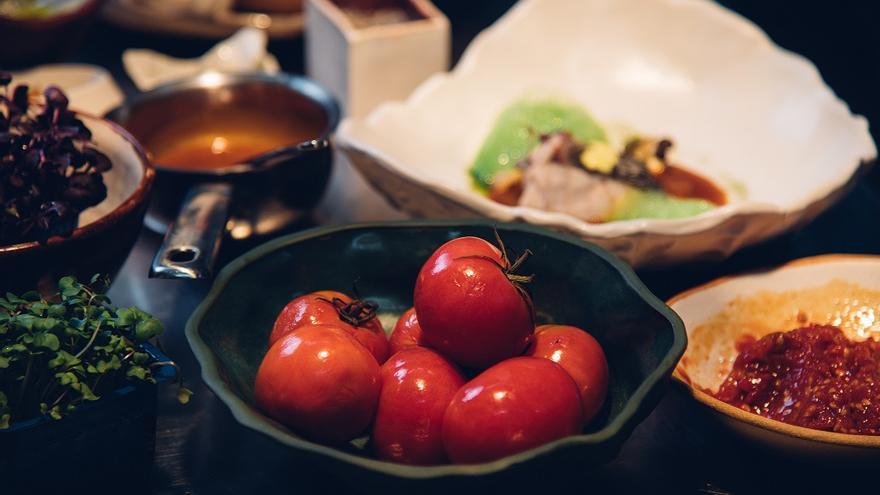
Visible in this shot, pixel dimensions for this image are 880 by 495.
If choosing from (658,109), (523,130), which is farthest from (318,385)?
(658,109)

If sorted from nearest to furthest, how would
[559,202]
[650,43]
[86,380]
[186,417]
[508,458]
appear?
[508,458]
[86,380]
[186,417]
[559,202]
[650,43]

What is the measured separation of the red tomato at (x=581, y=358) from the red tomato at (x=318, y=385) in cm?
19

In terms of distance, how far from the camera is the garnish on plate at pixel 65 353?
2.74 ft

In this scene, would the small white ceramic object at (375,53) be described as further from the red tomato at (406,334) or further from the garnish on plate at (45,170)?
the red tomato at (406,334)

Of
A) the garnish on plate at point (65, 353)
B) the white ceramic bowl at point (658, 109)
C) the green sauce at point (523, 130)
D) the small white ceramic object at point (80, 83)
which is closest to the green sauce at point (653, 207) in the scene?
the white ceramic bowl at point (658, 109)

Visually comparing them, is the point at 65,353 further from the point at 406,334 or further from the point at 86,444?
the point at 406,334

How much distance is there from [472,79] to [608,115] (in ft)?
1.00

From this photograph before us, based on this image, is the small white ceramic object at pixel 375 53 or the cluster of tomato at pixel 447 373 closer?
the cluster of tomato at pixel 447 373

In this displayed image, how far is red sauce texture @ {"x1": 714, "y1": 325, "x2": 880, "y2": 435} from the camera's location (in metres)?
0.98

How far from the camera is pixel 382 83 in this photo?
1.75 meters

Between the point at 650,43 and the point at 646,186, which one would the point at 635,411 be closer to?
the point at 646,186

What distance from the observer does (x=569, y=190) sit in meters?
1.48

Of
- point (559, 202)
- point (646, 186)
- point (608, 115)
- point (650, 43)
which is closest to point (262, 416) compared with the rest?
point (559, 202)

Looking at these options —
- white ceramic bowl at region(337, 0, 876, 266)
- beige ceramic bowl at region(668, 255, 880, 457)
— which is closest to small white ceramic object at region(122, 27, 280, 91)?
white ceramic bowl at region(337, 0, 876, 266)
